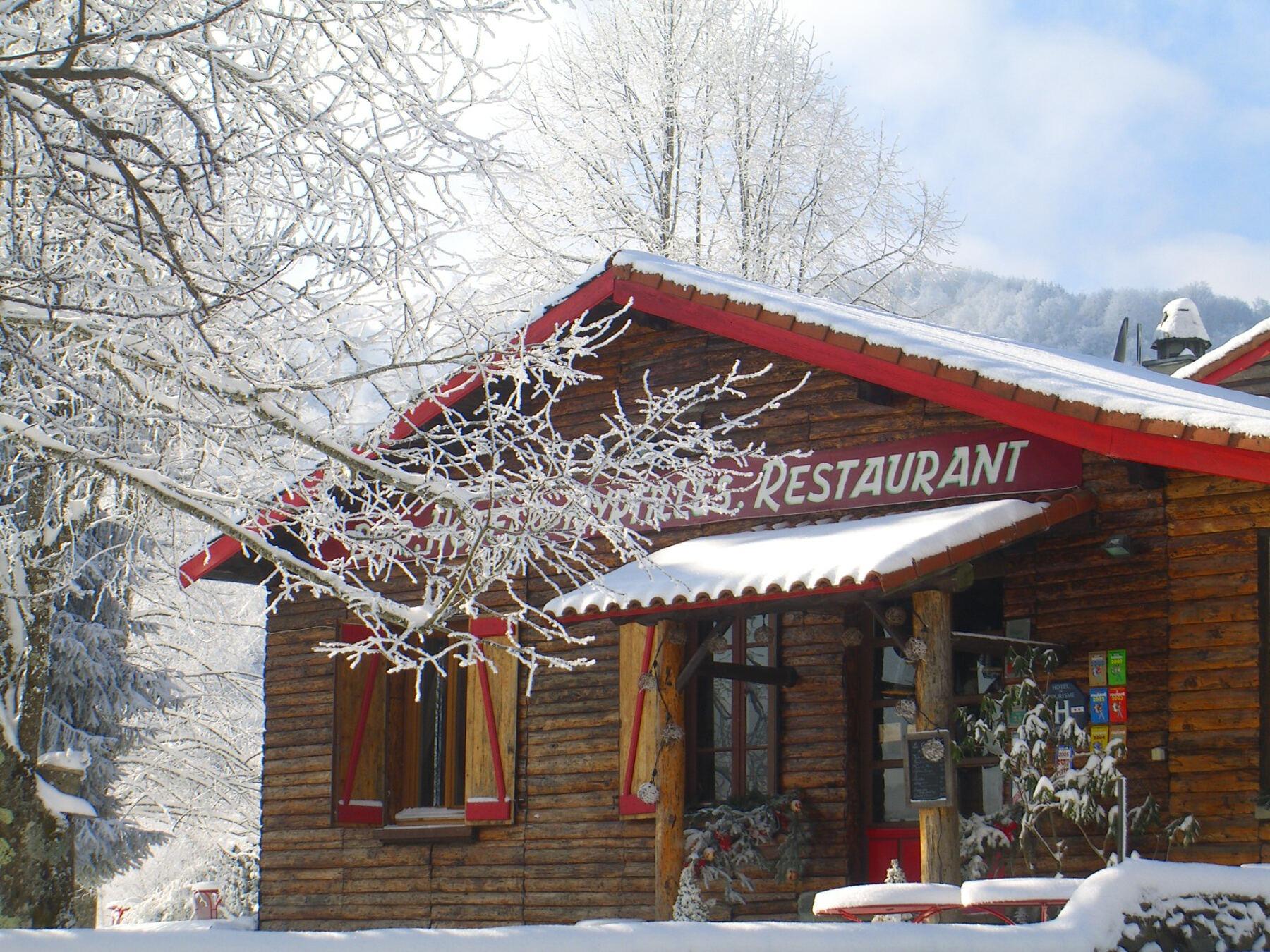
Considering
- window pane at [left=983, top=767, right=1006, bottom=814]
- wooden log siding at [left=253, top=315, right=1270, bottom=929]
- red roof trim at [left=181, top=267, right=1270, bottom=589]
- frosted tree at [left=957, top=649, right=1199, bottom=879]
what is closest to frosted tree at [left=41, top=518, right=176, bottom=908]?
wooden log siding at [left=253, top=315, right=1270, bottom=929]

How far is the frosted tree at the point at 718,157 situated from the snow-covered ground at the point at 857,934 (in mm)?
18000

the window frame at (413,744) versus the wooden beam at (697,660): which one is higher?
the wooden beam at (697,660)

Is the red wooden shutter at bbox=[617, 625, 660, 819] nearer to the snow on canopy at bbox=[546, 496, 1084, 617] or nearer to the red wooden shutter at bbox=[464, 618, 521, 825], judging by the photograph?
the red wooden shutter at bbox=[464, 618, 521, 825]

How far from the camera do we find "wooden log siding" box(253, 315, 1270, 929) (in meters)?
8.92

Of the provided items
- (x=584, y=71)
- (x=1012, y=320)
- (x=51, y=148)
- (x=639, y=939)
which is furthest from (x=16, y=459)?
(x=1012, y=320)

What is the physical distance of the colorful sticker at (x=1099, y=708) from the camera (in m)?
9.16

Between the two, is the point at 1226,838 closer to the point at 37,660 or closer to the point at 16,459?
the point at 16,459

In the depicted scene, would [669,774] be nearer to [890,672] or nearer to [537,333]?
[890,672]

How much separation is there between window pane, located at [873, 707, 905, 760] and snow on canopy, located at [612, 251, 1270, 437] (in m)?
2.38

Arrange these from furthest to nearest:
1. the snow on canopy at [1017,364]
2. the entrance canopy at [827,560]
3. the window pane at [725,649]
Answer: the window pane at [725,649], the snow on canopy at [1017,364], the entrance canopy at [827,560]

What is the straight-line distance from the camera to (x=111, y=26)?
5715 millimetres

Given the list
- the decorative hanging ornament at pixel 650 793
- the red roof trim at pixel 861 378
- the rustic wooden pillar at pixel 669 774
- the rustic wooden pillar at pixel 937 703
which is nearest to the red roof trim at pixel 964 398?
the red roof trim at pixel 861 378

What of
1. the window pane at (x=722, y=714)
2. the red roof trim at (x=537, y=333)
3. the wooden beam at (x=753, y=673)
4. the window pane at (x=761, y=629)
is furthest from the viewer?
the red roof trim at (x=537, y=333)

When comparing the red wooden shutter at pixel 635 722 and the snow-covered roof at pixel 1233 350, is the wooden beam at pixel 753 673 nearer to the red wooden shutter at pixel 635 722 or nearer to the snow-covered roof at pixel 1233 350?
the red wooden shutter at pixel 635 722
